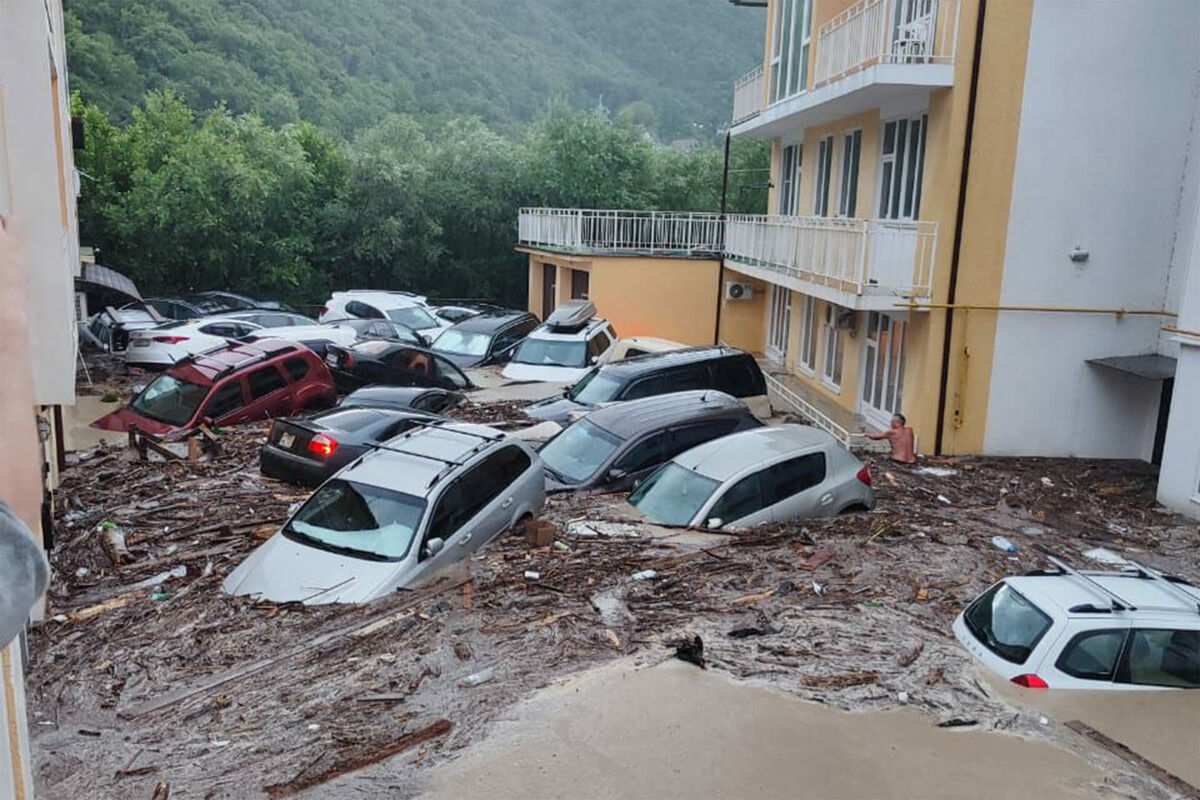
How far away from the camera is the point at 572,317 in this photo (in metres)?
21.6

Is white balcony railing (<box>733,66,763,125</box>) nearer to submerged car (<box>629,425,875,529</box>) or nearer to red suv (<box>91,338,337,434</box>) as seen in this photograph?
red suv (<box>91,338,337,434</box>)

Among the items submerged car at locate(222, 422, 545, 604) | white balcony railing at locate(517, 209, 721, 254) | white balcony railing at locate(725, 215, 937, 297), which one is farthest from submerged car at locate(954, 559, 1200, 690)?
white balcony railing at locate(517, 209, 721, 254)

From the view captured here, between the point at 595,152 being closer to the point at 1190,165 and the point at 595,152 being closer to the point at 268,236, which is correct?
the point at 268,236

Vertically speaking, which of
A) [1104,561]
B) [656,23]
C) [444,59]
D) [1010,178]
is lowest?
[1104,561]

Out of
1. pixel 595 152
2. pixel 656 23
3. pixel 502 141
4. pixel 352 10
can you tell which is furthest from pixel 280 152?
pixel 656 23

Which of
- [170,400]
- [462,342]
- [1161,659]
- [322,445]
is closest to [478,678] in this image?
[1161,659]

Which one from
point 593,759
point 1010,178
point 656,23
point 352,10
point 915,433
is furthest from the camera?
point 656,23

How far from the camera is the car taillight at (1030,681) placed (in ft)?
24.9

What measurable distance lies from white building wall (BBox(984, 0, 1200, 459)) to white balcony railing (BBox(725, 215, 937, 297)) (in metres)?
1.35

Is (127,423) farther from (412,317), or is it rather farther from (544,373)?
(412,317)

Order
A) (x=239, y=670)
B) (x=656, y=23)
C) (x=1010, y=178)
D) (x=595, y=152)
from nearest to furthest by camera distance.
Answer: (x=239, y=670)
(x=1010, y=178)
(x=595, y=152)
(x=656, y=23)

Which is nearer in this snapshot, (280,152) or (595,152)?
(280,152)

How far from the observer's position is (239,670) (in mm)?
7613

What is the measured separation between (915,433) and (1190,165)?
576 centimetres
